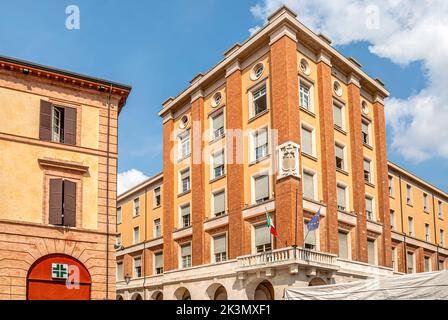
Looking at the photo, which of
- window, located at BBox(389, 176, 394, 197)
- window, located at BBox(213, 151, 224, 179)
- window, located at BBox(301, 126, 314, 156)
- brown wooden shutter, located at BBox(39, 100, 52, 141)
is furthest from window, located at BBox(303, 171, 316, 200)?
window, located at BBox(389, 176, 394, 197)

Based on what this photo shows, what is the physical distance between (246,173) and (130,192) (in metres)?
25.7

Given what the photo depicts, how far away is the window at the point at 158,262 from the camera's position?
165 ft

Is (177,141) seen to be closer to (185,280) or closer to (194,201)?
(194,201)

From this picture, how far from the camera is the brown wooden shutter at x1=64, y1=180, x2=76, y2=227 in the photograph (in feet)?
81.3

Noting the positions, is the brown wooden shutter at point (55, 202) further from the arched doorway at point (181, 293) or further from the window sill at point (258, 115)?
the arched doorway at point (181, 293)

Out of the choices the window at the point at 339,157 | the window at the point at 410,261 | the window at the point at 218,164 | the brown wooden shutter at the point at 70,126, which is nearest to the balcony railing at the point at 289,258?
the window at the point at 339,157

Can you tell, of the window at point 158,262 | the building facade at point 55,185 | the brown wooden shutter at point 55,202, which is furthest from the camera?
the window at point 158,262

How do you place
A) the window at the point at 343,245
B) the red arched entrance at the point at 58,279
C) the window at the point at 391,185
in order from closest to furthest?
1. the red arched entrance at the point at 58,279
2. the window at the point at 343,245
3. the window at the point at 391,185

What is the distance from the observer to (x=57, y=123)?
26.3 metres

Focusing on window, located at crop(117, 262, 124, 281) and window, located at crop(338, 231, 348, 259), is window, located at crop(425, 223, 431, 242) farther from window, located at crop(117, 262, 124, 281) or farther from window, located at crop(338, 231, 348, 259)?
window, located at crop(117, 262, 124, 281)

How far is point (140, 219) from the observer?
57125 mm

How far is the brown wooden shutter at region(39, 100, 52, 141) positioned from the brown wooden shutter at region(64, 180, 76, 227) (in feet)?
7.96

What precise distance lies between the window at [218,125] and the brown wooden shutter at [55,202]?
1750 centimetres
